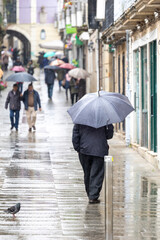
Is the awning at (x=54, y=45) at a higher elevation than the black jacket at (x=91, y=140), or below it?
higher

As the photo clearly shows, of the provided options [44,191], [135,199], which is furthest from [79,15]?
[135,199]

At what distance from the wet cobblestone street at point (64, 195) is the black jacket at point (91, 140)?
0.82 metres

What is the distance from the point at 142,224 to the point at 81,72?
70.3 ft

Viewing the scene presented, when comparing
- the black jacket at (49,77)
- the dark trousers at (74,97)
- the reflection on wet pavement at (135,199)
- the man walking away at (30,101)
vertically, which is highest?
the black jacket at (49,77)

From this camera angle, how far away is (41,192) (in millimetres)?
11156

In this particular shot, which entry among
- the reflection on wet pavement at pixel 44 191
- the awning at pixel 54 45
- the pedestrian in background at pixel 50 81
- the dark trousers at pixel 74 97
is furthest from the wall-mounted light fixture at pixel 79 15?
the awning at pixel 54 45

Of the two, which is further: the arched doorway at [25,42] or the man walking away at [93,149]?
the arched doorway at [25,42]

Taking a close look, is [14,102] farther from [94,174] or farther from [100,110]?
[100,110]

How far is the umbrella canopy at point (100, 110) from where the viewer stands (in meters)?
9.67

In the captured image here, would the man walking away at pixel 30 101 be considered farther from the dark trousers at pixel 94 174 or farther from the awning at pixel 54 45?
the awning at pixel 54 45

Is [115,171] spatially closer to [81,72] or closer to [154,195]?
[154,195]

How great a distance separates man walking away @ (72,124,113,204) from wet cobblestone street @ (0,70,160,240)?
0.96ft

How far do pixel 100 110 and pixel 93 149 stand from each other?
650mm

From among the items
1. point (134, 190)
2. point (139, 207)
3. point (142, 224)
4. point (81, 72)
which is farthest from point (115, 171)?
point (81, 72)
